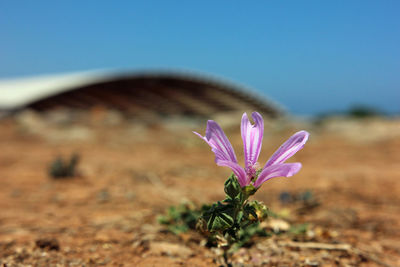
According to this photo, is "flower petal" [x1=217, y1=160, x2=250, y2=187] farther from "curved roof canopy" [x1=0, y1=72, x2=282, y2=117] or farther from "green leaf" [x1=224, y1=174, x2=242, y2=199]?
"curved roof canopy" [x1=0, y1=72, x2=282, y2=117]

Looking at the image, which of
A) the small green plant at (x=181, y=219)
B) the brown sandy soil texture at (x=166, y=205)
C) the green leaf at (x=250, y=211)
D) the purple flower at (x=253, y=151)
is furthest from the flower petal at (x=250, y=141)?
the small green plant at (x=181, y=219)

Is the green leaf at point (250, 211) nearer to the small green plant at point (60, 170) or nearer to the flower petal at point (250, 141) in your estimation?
the flower petal at point (250, 141)

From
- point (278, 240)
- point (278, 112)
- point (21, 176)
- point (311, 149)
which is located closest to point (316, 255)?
point (278, 240)

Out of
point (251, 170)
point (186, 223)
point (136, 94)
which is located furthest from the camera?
point (136, 94)

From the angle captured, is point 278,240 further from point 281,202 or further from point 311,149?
point 311,149

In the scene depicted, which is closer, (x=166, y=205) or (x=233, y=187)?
(x=233, y=187)

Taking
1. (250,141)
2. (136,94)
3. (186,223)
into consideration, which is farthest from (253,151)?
(136,94)

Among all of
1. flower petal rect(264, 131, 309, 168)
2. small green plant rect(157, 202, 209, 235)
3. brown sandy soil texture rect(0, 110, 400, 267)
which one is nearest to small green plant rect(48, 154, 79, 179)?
brown sandy soil texture rect(0, 110, 400, 267)

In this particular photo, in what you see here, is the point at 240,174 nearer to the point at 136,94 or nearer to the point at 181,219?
the point at 181,219
